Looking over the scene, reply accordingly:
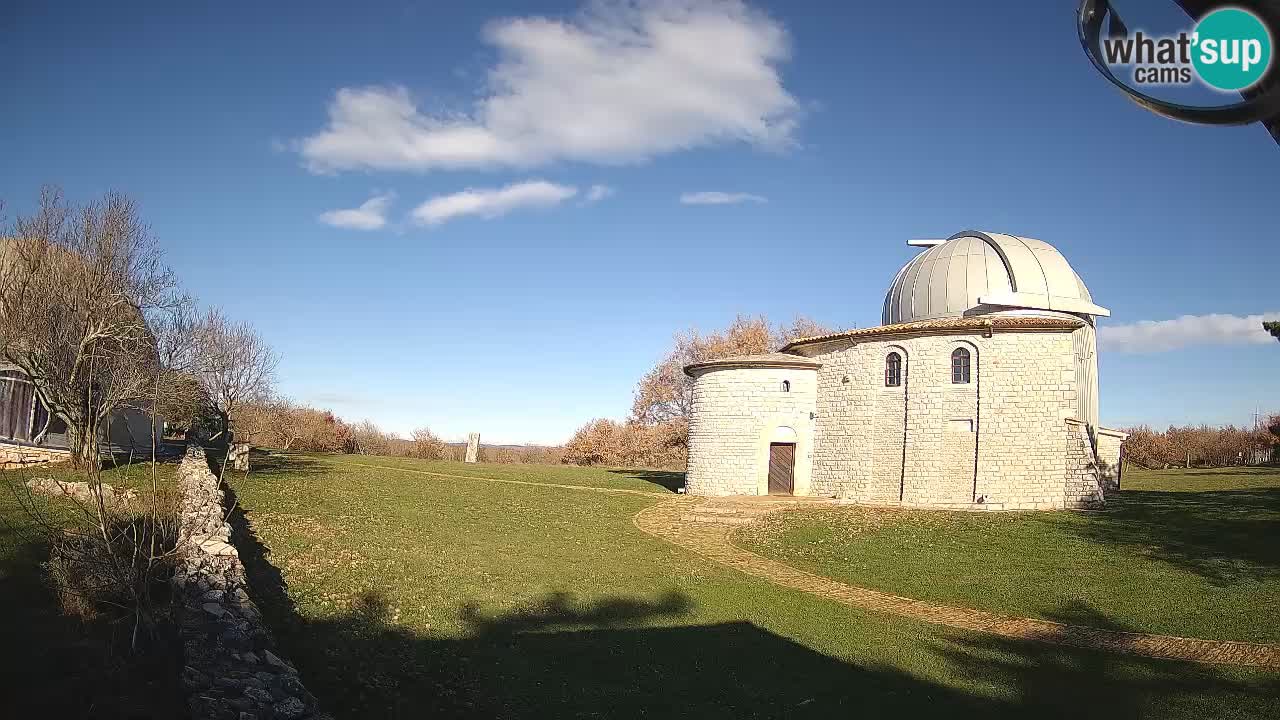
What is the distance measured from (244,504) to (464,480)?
11708 mm

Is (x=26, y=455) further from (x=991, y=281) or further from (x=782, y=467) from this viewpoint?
(x=991, y=281)

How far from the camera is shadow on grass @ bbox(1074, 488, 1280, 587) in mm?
14047

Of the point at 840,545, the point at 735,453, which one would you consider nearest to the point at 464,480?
the point at 735,453

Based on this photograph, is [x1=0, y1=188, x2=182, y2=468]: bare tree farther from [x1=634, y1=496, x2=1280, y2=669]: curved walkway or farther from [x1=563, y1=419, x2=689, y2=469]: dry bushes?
[x1=563, y1=419, x2=689, y2=469]: dry bushes

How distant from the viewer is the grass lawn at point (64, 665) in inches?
222

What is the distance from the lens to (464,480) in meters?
28.4

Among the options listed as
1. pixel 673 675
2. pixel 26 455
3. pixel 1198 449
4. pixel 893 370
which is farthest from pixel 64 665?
pixel 1198 449

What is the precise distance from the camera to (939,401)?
2358cm

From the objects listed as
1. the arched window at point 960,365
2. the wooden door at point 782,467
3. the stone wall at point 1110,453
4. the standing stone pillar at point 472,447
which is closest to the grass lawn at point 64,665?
the wooden door at point 782,467

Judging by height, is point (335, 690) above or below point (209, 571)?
below

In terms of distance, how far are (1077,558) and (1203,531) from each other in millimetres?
4393

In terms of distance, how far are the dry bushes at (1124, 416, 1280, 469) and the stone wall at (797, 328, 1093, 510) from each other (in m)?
44.1

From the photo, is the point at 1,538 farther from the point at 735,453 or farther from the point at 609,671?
the point at 735,453

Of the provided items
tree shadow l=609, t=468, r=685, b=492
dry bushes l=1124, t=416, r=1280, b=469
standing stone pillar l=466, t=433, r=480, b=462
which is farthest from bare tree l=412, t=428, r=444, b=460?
dry bushes l=1124, t=416, r=1280, b=469
